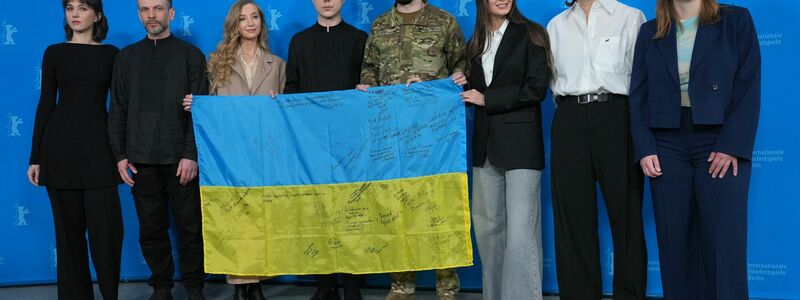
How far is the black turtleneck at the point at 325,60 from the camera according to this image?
12.2 feet

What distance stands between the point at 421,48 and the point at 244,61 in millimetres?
883

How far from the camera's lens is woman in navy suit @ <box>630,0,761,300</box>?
2.79 m

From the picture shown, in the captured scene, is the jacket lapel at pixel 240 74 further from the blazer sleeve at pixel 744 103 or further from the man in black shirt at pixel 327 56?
the blazer sleeve at pixel 744 103

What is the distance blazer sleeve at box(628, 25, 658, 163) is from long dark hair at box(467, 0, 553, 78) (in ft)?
1.25

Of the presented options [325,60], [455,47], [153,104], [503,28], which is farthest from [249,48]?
[503,28]

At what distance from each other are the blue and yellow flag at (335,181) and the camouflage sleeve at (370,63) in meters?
0.17

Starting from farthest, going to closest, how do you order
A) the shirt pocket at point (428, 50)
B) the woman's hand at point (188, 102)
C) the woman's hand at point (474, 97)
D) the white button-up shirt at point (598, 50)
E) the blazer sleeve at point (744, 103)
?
the woman's hand at point (188, 102) < the shirt pocket at point (428, 50) < the woman's hand at point (474, 97) < the white button-up shirt at point (598, 50) < the blazer sleeve at point (744, 103)

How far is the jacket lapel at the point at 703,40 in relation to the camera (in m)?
2.82

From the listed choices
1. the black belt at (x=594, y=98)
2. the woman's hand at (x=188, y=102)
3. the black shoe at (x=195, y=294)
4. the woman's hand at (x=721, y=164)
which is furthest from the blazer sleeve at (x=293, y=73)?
the woman's hand at (x=721, y=164)

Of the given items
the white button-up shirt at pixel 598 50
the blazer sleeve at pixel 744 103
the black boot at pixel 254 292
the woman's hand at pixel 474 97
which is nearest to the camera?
the blazer sleeve at pixel 744 103

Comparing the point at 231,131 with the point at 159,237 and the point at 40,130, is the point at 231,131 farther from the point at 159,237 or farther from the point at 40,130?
the point at 40,130

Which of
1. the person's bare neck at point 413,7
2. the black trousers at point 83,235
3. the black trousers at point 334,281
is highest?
the person's bare neck at point 413,7

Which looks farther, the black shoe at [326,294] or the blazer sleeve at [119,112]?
the black shoe at [326,294]

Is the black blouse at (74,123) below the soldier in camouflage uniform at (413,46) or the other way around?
below
